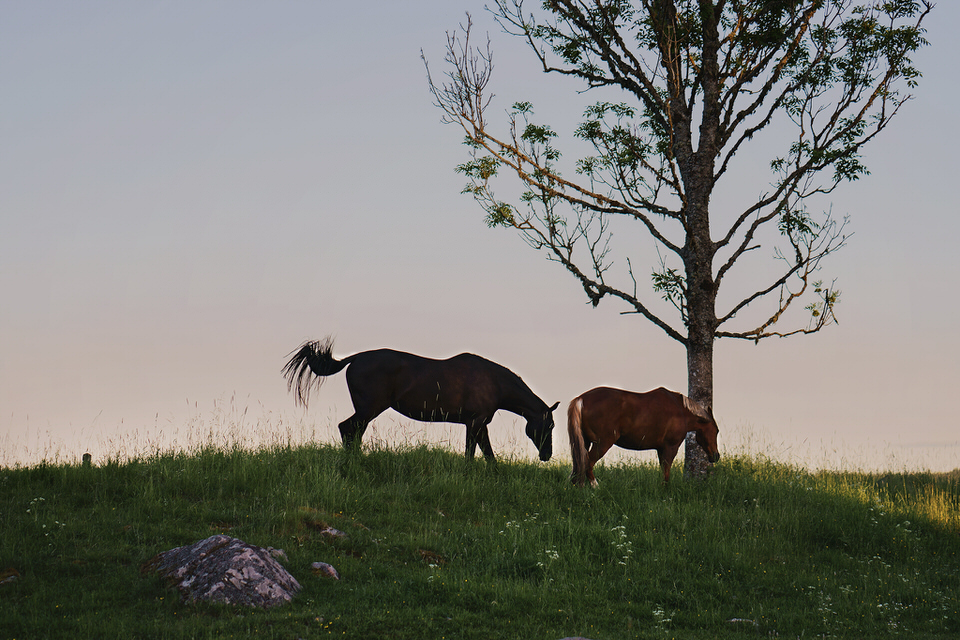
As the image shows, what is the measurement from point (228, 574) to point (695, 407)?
9.47 metres

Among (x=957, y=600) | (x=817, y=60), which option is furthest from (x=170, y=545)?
(x=817, y=60)

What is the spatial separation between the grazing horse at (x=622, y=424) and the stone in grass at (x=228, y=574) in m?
6.44

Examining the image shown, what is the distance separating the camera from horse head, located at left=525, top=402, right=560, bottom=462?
635 inches

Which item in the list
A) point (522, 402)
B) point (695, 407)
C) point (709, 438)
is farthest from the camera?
point (522, 402)

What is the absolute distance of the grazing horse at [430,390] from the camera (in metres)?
15.1

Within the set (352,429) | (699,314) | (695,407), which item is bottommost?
(352,429)

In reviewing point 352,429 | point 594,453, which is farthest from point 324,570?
point 594,453

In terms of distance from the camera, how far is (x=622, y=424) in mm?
14188

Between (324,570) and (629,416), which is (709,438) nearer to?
(629,416)

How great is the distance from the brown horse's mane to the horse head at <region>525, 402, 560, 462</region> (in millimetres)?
2821

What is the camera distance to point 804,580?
1092 cm

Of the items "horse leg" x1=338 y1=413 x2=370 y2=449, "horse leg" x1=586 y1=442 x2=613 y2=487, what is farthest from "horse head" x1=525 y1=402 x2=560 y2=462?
"horse leg" x1=338 y1=413 x2=370 y2=449

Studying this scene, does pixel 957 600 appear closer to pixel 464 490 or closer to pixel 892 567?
pixel 892 567

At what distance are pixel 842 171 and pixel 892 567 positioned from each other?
894cm
